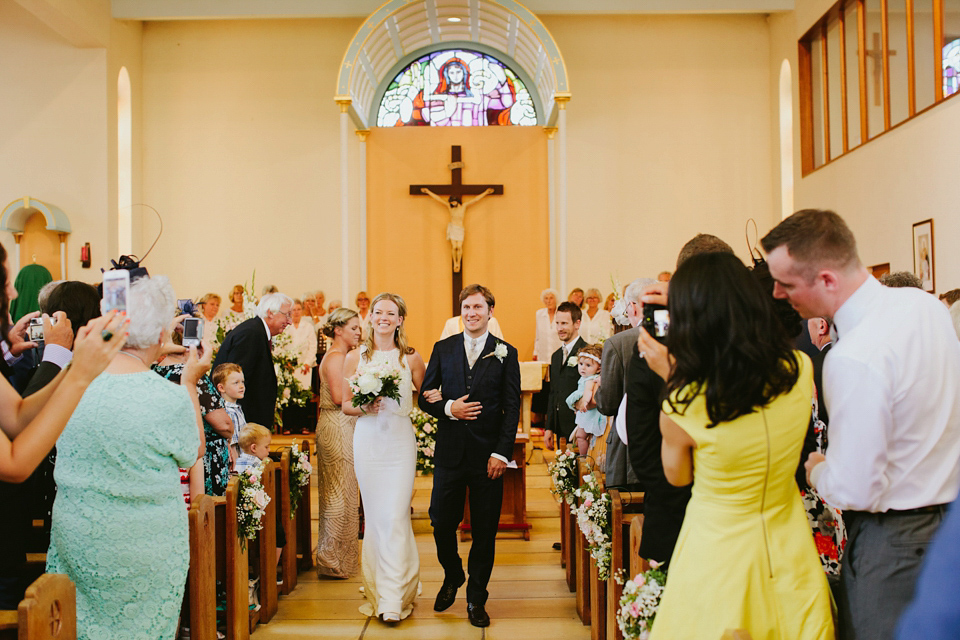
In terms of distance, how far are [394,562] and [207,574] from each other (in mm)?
1291

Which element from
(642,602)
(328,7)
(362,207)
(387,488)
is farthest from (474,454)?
(328,7)

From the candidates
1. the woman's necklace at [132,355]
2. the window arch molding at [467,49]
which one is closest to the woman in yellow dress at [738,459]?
the woman's necklace at [132,355]

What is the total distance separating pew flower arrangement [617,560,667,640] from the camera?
2.51 metres

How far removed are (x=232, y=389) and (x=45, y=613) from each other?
269 centimetres

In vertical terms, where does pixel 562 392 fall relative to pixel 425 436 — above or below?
above

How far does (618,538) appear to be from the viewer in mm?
3271

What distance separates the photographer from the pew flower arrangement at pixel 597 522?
3.47 m

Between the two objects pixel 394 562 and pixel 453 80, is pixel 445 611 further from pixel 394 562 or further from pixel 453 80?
pixel 453 80

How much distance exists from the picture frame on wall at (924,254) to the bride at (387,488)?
5.85 meters

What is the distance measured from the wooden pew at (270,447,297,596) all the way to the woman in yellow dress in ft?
11.0

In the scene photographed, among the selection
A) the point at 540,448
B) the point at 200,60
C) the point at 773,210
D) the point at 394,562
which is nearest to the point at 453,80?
the point at 200,60

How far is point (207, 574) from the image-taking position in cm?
329

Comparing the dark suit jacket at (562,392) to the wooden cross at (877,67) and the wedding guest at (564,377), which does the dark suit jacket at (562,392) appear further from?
the wooden cross at (877,67)

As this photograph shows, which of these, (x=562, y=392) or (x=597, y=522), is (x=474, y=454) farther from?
(x=562, y=392)
